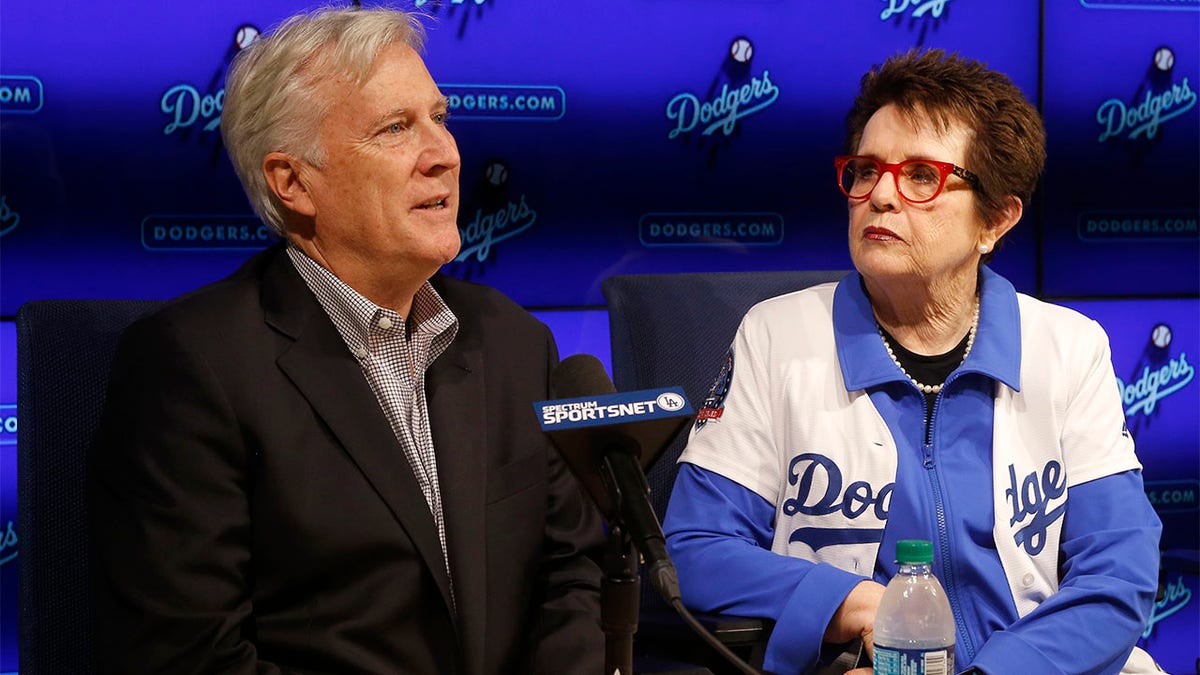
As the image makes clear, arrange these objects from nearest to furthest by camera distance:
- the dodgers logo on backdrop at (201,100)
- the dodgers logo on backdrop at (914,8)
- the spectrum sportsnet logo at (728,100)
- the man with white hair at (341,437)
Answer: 1. the man with white hair at (341,437)
2. the dodgers logo on backdrop at (201,100)
3. the spectrum sportsnet logo at (728,100)
4. the dodgers logo on backdrop at (914,8)

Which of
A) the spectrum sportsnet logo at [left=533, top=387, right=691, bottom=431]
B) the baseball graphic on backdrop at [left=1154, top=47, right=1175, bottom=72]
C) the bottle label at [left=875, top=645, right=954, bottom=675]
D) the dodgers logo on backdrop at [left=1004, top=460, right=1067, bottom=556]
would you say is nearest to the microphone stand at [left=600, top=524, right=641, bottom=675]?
the spectrum sportsnet logo at [left=533, top=387, right=691, bottom=431]

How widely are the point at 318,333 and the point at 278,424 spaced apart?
0.54 ft

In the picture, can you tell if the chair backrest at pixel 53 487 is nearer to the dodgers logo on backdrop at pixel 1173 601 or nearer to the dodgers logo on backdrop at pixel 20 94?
the dodgers logo on backdrop at pixel 20 94

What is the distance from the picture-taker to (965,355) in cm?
234

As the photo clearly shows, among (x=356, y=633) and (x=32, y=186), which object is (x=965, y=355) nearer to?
(x=356, y=633)

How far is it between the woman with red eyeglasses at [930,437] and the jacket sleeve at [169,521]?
0.79m

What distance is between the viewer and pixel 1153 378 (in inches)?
153

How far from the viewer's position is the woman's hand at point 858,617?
2029 mm

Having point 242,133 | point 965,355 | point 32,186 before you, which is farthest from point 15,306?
point 965,355

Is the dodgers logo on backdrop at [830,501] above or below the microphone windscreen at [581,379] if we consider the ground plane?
below

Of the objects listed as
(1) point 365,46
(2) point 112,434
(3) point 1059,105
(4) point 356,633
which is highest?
(3) point 1059,105

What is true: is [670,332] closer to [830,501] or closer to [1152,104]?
[830,501]

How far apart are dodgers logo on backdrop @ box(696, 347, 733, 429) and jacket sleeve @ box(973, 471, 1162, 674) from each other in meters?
0.60

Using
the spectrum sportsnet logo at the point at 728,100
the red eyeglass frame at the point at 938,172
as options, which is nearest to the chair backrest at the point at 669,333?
the red eyeglass frame at the point at 938,172
